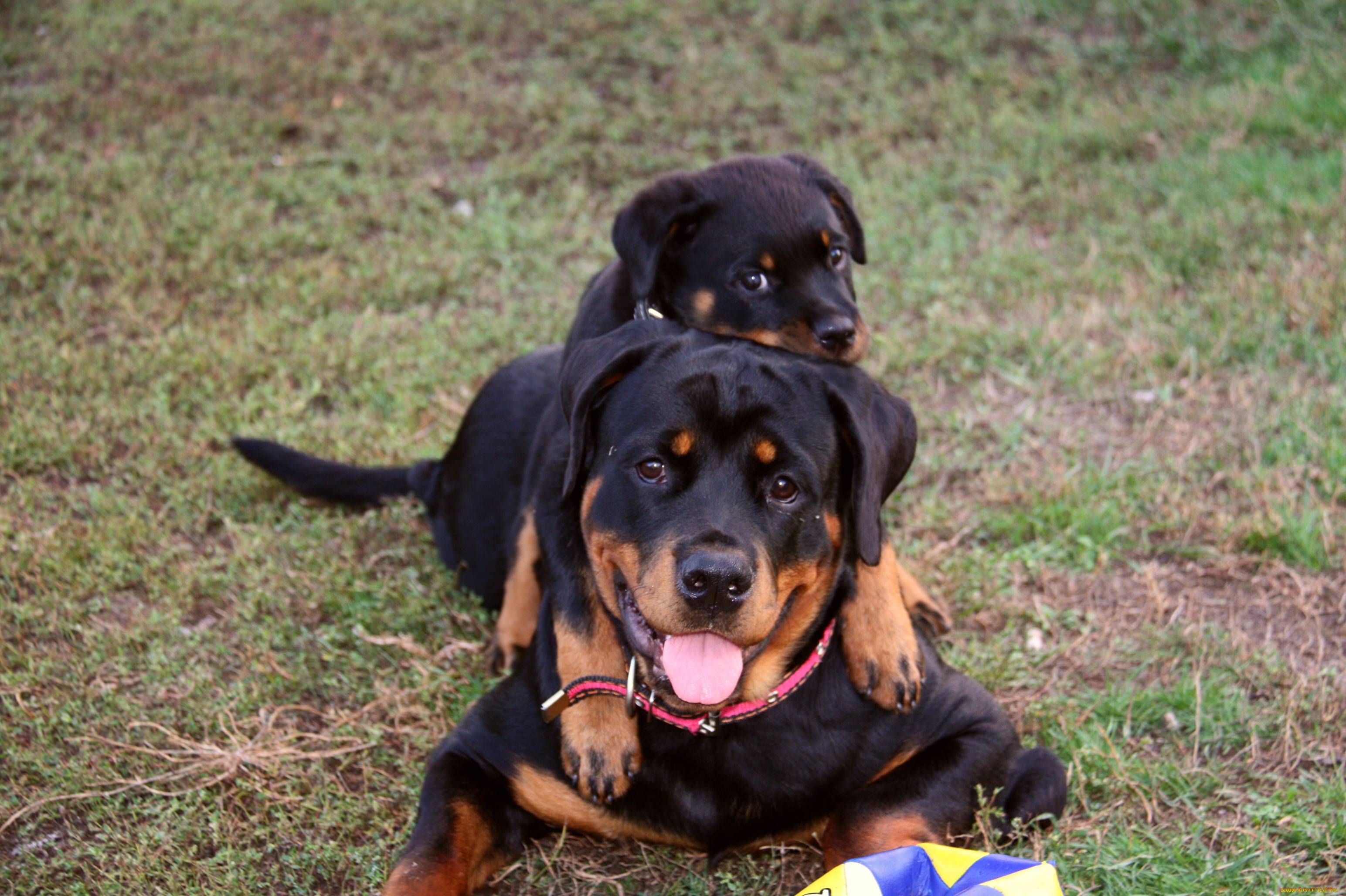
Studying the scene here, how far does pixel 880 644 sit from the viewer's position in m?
2.88

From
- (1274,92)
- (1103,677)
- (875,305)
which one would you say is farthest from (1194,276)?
(1103,677)

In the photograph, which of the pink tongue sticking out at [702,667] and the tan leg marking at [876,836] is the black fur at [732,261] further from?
the tan leg marking at [876,836]

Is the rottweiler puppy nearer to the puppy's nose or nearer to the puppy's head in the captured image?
the puppy's head

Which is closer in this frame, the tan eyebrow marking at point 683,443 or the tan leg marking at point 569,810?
the tan eyebrow marking at point 683,443

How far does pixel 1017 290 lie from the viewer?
557cm

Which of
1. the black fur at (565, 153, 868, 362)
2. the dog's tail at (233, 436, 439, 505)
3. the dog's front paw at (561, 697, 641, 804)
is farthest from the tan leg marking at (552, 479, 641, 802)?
the dog's tail at (233, 436, 439, 505)

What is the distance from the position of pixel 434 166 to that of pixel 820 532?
Answer: 466 centimetres

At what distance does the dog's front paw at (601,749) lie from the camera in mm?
2703

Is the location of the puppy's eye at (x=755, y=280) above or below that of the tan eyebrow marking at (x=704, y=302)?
above

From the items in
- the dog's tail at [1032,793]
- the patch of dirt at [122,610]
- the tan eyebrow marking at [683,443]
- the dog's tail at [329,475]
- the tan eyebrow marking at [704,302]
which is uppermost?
the tan eyebrow marking at [683,443]

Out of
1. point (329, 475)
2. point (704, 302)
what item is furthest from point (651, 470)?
point (329, 475)

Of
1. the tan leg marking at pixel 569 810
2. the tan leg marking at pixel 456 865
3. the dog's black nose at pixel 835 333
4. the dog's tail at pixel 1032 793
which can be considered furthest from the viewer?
the dog's black nose at pixel 835 333

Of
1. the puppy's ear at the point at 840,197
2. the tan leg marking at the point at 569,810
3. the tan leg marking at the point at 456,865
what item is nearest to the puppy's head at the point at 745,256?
the puppy's ear at the point at 840,197

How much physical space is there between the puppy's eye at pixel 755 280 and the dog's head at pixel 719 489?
0.85 m
